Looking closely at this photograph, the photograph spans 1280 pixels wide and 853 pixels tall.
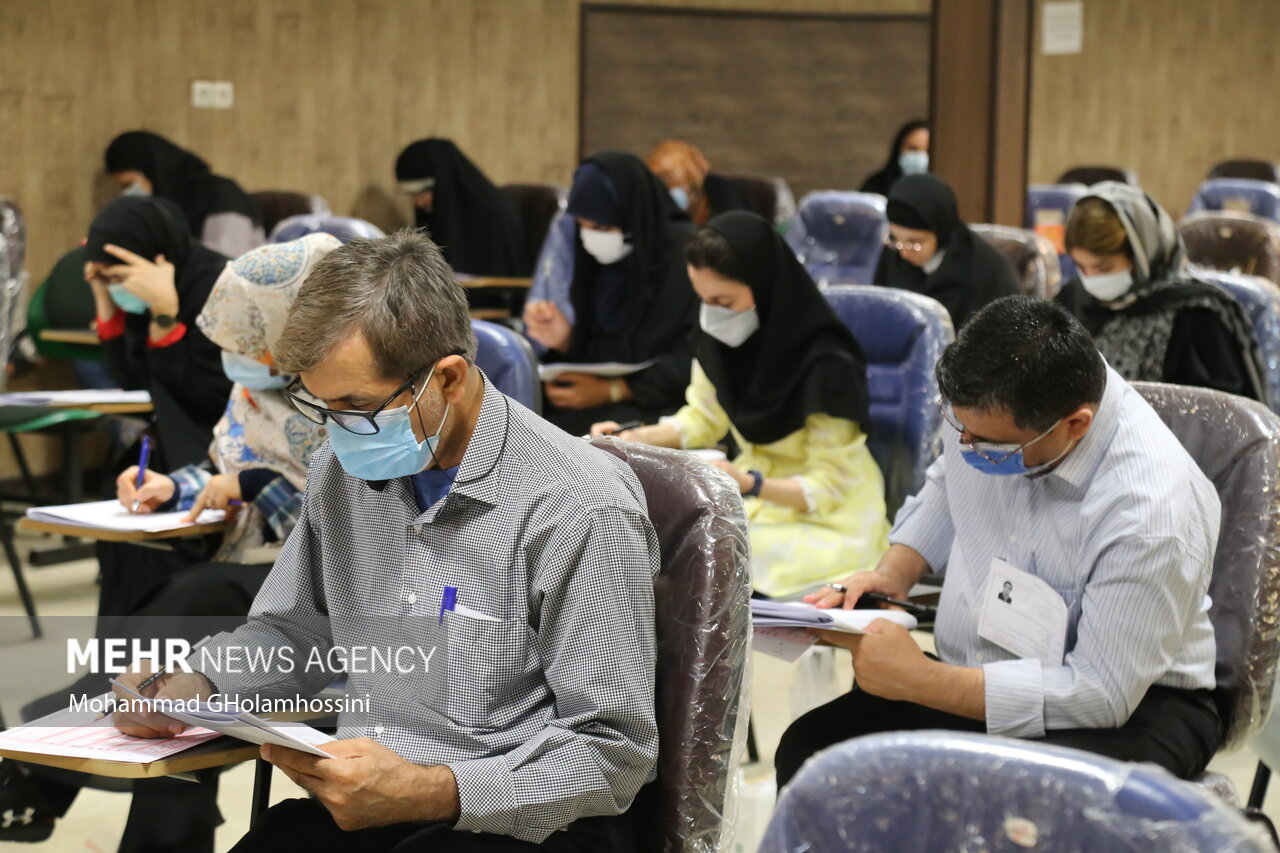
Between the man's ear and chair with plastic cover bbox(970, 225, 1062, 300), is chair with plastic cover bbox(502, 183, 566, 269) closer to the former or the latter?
chair with plastic cover bbox(970, 225, 1062, 300)

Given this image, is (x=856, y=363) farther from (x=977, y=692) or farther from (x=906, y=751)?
(x=906, y=751)

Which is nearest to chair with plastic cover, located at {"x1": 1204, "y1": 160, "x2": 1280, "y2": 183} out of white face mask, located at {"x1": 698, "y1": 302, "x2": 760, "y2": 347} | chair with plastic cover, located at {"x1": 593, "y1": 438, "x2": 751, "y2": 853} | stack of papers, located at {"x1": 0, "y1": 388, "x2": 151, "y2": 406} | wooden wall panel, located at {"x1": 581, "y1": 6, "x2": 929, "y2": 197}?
wooden wall panel, located at {"x1": 581, "y1": 6, "x2": 929, "y2": 197}

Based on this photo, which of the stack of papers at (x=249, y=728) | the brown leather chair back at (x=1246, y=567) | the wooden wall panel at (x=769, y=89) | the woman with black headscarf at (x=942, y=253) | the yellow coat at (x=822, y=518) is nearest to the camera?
the stack of papers at (x=249, y=728)

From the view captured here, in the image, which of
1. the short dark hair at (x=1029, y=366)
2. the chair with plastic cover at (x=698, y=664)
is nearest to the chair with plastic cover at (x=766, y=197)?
the short dark hair at (x=1029, y=366)

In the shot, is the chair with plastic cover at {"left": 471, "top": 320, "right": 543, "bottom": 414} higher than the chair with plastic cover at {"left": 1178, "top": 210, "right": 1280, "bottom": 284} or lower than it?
lower

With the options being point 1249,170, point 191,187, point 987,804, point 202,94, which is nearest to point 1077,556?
point 987,804

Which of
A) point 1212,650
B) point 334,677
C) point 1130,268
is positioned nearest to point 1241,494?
point 1212,650

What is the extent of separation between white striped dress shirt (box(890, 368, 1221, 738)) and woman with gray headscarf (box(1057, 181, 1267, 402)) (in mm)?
1487

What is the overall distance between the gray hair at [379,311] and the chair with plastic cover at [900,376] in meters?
1.62

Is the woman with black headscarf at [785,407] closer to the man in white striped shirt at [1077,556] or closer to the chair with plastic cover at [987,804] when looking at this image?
the man in white striped shirt at [1077,556]

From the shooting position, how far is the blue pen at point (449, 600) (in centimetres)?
159

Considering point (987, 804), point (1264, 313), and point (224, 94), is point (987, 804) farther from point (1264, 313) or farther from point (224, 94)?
point (224, 94)

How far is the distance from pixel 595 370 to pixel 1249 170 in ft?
26.6

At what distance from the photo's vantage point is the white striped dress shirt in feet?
5.80
